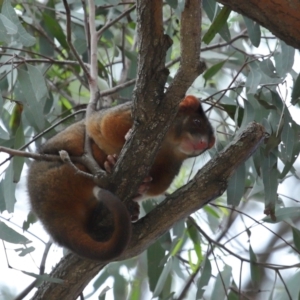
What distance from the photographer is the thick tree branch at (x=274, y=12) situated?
6.61 ft

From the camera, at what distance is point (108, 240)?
8.09 feet

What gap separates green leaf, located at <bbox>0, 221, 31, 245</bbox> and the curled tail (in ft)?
0.55

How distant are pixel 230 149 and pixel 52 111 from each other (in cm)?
182

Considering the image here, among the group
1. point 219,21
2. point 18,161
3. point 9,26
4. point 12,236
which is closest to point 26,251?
point 12,236

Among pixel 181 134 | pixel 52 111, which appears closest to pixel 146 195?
pixel 181 134

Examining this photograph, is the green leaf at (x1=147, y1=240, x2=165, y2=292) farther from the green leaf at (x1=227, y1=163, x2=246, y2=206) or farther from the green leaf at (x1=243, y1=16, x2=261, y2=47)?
the green leaf at (x1=243, y1=16, x2=261, y2=47)

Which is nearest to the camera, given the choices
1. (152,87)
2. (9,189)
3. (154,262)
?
(152,87)

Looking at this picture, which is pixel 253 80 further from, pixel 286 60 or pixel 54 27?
pixel 54 27

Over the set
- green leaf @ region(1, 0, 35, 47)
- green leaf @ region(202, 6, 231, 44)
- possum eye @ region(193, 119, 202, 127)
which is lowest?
possum eye @ region(193, 119, 202, 127)

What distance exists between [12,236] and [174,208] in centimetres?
66

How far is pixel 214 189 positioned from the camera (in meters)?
2.41

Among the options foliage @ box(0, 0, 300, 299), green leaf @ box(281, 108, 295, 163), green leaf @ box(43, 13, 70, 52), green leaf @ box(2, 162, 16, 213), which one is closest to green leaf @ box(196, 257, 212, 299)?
foliage @ box(0, 0, 300, 299)

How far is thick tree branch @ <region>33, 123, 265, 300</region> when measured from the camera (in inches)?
93.8

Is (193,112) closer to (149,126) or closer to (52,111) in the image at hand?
(149,126)
